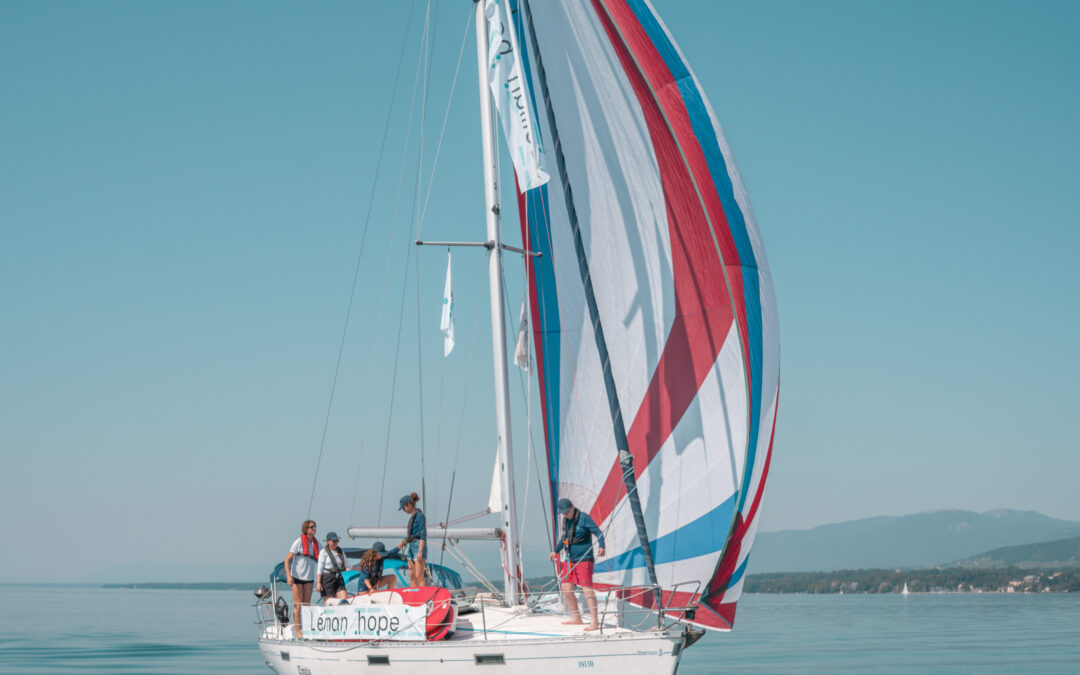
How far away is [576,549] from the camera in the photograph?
35.1 ft

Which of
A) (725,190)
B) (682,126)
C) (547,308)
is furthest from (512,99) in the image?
(547,308)

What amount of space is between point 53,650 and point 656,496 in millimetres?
18878

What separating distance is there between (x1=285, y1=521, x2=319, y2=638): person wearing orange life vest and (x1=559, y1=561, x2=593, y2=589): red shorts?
12.7 feet

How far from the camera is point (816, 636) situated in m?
29.6

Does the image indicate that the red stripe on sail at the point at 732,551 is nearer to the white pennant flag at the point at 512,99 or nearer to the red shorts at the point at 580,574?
the red shorts at the point at 580,574

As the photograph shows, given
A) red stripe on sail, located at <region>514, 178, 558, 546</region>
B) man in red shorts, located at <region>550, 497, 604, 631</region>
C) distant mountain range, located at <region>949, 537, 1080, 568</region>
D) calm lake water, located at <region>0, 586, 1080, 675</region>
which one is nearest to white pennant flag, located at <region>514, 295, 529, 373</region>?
red stripe on sail, located at <region>514, 178, 558, 546</region>

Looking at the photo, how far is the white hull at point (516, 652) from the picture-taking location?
9.34m

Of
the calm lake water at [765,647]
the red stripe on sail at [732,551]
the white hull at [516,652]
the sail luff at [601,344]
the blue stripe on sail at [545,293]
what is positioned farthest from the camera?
the calm lake water at [765,647]

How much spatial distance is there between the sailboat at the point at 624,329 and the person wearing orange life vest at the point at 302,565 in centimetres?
48

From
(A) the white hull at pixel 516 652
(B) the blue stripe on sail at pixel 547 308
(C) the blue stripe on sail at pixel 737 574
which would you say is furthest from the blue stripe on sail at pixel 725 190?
(B) the blue stripe on sail at pixel 547 308

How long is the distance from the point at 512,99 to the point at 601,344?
11.1ft

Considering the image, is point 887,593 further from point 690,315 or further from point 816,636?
point 690,315

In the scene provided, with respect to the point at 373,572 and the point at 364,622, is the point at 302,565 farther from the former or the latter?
the point at 364,622

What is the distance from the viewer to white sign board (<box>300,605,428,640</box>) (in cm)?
1016
